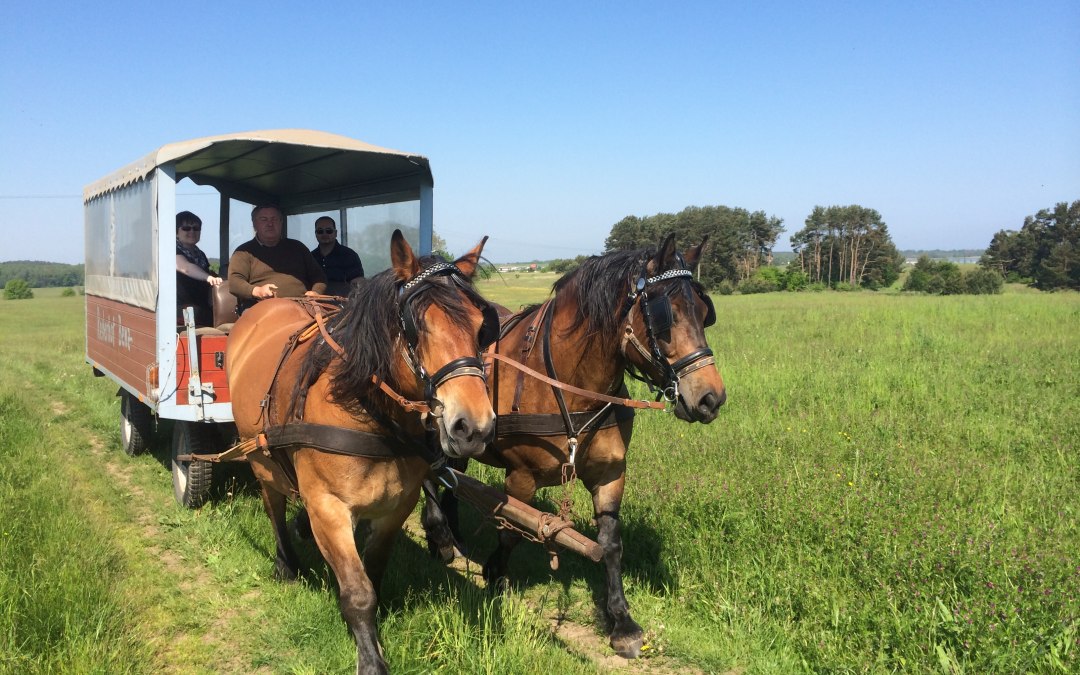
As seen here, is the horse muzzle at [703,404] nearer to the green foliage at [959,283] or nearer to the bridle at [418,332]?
the bridle at [418,332]

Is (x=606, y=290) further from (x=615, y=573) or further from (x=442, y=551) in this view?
(x=442, y=551)

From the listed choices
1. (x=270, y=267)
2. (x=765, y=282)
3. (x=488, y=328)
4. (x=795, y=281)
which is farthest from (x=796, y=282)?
(x=488, y=328)

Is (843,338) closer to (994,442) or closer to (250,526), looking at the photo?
(994,442)

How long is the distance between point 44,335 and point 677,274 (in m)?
28.8

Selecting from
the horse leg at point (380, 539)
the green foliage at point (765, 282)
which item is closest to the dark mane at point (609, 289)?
the horse leg at point (380, 539)

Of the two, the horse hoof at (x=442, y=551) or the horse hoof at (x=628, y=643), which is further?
the horse hoof at (x=442, y=551)

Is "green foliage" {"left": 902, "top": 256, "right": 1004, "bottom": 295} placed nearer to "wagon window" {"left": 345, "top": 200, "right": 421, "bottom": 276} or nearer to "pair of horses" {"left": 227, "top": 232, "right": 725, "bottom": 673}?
"wagon window" {"left": 345, "top": 200, "right": 421, "bottom": 276}

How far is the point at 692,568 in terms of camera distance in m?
4.25

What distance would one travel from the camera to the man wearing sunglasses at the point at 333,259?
6.54 metres

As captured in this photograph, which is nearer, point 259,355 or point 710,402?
point 710,402

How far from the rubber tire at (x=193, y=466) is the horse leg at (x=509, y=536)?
8.45ft

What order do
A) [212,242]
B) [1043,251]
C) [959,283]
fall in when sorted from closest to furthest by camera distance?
[212,242], [959,283], [1043,251]

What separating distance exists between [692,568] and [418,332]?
265 cm

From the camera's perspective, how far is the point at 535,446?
3824mm
